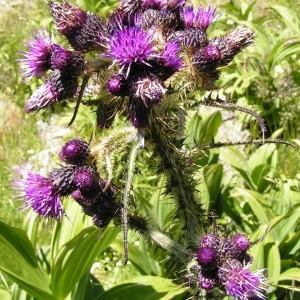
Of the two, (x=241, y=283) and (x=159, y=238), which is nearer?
(x=241, y=283)

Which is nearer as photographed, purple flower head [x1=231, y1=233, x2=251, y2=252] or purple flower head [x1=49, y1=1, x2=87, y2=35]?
purple flower head [x1=49, y1=1, x2=87, y2=35]

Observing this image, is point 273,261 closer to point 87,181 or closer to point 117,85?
point 87,181

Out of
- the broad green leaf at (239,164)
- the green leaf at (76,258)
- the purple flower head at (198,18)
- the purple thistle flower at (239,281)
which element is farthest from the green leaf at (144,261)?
the purple flower head at (198,18)

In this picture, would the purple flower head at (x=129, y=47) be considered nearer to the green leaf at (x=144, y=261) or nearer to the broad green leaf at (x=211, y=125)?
the green leaf at (x=144, y=261)

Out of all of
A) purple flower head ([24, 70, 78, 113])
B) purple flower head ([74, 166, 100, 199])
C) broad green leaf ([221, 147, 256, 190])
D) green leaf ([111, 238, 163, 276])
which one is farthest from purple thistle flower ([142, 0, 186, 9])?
broad green leaf ([221, 147, 256, 190])

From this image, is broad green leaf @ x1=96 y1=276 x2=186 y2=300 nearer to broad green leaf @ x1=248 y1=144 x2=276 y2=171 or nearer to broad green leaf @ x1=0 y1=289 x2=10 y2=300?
broad green leaf @ x1=0 y1=289 x2=10 y2=300

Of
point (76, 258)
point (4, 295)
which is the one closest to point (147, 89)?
point (76, 258)
